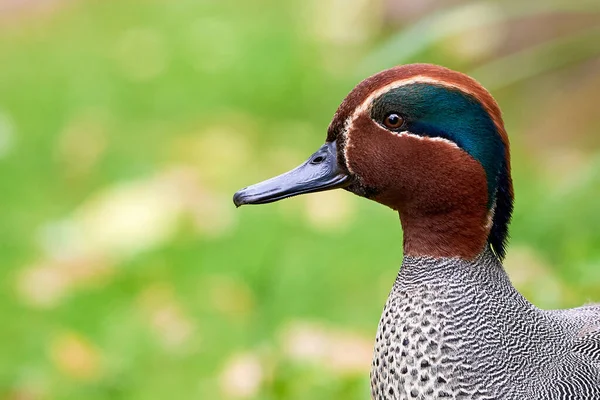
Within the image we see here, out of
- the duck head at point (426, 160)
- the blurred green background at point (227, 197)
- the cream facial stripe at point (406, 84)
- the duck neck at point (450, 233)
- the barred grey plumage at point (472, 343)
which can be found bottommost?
the barred grey plumage at point (472, 343)

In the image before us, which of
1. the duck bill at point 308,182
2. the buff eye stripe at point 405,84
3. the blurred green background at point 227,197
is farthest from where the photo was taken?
the blurred green background at point 227,197

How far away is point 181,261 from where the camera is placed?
12.6 ft

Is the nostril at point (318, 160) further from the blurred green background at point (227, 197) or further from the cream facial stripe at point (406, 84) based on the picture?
the blurred green background at point (227, 197)

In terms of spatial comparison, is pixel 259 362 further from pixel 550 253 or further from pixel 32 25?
pixel 32 25

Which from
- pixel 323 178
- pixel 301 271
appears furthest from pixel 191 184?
pixel 323 178

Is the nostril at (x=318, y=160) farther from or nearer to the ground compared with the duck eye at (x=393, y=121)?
farther from the ground

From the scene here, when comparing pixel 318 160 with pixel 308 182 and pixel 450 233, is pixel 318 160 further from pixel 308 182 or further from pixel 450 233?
pixel 450 233

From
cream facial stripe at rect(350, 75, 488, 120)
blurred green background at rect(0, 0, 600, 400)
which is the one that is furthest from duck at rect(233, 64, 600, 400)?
blurred green background at rect(0, 0, 600, 400)

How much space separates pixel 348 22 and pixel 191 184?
6.66 feet

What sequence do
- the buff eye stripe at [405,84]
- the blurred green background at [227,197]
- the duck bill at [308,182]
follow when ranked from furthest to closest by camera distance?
1. the blurred green background at [227,197]
2. the duck bill at [308,182]
3. the buff eye stripe at [405,84]

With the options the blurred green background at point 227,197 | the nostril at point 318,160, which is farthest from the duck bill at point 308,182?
the blurred green background at point 227,197

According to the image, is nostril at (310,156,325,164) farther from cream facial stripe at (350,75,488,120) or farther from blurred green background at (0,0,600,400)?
blurred green background at (0,0,600,400)

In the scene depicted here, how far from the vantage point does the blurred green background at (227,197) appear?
3098 millimetres

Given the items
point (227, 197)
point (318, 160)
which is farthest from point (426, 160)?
point (227, 197)
